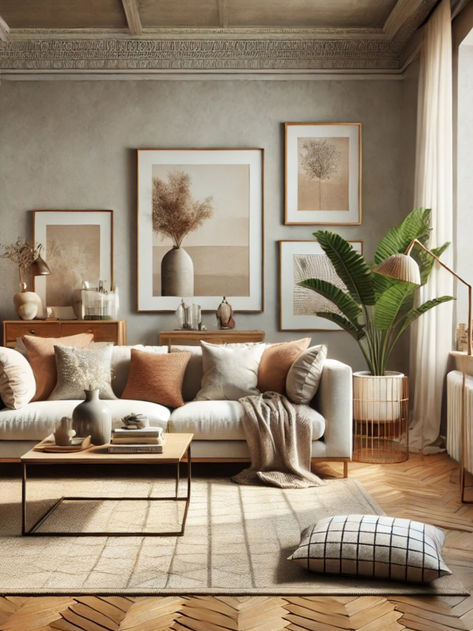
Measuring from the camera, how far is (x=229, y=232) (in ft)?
20.1

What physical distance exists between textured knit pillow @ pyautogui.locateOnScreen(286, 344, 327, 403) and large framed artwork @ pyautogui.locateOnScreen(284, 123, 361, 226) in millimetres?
2076

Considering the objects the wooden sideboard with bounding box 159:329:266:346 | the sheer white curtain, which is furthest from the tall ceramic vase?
the sheer white curtain

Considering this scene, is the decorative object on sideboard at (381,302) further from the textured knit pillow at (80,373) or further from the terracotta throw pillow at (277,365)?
the textured knit pillow at (80,373)

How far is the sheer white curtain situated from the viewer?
4992 millimetres

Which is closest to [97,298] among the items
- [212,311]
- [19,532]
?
[212,311]

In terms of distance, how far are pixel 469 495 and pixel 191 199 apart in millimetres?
3569

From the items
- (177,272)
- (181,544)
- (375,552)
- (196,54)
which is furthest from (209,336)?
(375,552)

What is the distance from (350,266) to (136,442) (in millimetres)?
2414

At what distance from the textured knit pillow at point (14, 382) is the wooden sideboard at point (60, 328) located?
128 centimetres

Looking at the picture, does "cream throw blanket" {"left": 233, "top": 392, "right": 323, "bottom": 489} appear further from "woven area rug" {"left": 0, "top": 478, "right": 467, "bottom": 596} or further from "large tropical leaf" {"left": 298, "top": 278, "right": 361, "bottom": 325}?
"large tropical leaf" {"left": 298, "top": 278, "right": 361, "bottom": 325}

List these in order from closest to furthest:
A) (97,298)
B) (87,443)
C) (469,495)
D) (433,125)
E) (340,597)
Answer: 1. (340,597)
2. (87,443)
3. (469,495)
4. (433,125)
5. (97,298)

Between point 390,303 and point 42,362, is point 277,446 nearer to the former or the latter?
point 390,303

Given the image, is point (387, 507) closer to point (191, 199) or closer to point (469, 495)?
point (469, 495)

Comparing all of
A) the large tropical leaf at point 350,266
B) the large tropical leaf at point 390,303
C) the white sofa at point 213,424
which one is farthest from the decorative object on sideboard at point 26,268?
the large tropical leaf at point 390,303
